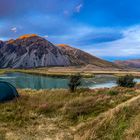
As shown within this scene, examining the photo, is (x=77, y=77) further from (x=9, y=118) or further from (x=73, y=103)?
(x=9, y=118)

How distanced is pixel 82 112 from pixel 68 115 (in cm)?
96

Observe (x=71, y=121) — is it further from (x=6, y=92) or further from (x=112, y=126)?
(x=6, y=92)

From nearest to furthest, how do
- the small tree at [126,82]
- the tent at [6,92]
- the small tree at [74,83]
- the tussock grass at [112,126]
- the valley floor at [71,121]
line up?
the tussock grass at [112,126] < the valley floor at [71,121] < the tent at [6,92] < the small tree at [74,83] < the small tree at [126,82]

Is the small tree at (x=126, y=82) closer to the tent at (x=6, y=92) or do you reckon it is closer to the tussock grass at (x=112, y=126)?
the tent at (x=6, y=92)

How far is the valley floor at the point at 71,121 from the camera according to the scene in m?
9.59

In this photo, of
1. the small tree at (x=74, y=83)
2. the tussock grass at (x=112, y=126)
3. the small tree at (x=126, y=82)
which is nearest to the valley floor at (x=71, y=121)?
the tussock grass at (x=112, y=126)

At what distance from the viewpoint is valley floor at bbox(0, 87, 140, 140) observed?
959cm

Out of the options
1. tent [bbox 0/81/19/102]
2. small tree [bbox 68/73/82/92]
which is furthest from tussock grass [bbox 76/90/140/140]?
small tree [bbox 68/73/82/92]

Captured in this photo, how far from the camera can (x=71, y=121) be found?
485 inches

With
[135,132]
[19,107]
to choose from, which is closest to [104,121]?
[135,132]

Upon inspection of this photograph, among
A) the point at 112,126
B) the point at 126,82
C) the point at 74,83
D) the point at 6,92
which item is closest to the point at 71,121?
the point at 112,126

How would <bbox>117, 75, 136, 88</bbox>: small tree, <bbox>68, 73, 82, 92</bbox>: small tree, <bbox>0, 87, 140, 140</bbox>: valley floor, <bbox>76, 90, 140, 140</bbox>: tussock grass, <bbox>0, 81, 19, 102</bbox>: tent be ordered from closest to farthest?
<bbox>76, 90, 140, 140</bbox>: tussock grass, <bbox>0, 87, 140, 140</bbox>: valley floor, <bbox>0, 81, 19, 102</bbox>: tent, <bbox>68, 73, 82, 92</bbox>: small tree, <bbox>117, 75, 136, 88</bbox>: small tree

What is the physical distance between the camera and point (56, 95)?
784 inches

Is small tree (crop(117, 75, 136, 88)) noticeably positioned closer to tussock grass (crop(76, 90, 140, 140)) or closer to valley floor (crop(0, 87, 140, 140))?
valley floor (crop(0, 87, 140, 140))
